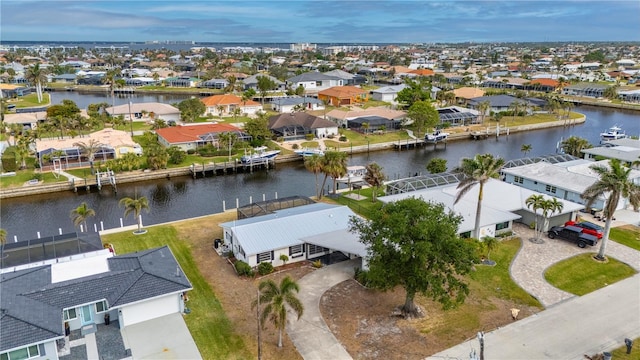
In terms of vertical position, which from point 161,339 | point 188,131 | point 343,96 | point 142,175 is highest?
point 343,96

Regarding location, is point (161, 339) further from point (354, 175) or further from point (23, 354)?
point (354, 175)

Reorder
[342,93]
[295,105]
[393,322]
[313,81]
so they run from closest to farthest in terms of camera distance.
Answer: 1. [393,322]
2. [295,105]
3. [342,93]
4. [313,81]

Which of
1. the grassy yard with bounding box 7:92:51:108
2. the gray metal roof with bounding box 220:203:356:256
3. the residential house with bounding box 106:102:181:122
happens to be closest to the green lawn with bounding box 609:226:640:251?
the gray metal roof with bounding box 220:203:356:256

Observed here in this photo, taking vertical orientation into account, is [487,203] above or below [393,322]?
above

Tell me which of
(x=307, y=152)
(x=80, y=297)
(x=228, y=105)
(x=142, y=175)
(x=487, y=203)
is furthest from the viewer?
(x=228, y=105)

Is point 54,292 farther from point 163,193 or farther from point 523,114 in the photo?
point 523,114

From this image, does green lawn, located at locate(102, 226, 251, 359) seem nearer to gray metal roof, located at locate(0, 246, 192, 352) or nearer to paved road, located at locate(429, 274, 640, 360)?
gray metal roof, located at locate(0, 246, 192, 352)

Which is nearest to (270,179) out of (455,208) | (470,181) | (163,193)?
(163,193)

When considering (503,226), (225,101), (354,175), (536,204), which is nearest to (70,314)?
(503,226)

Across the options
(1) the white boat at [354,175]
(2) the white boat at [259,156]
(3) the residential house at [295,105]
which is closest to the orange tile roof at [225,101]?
(3) the residential house at [295,105]
